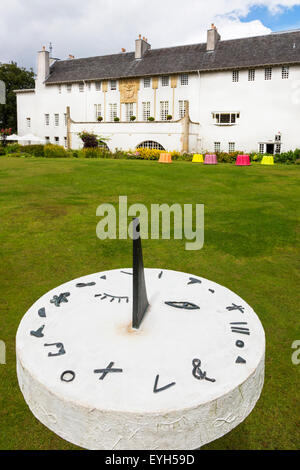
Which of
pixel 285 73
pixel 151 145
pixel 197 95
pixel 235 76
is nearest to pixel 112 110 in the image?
pixel 151 145

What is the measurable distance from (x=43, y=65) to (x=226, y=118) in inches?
1151

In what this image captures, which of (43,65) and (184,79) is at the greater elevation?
(43,65)

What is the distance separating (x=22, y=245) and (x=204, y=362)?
725cm

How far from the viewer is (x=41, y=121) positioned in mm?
53656

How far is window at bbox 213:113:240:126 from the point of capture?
38.9 m

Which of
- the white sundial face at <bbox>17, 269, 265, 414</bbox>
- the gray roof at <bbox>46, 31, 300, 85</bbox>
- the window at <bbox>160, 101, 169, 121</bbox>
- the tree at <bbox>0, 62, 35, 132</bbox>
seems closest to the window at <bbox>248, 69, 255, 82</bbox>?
the gray roof at <bbox>46, 31, 300, 85</bbox>

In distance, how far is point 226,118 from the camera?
39469 millimetres

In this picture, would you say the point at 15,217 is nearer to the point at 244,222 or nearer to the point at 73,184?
the point at 73,184

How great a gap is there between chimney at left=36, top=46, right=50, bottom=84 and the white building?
13.4 feet

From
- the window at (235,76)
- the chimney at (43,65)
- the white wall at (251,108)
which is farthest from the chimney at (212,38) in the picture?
the chimney at (43,65)

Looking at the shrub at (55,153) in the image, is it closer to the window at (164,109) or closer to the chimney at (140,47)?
the window at (164,109)

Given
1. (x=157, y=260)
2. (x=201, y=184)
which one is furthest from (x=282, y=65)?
(x=157, y=260)

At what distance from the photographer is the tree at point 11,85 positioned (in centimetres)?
6694

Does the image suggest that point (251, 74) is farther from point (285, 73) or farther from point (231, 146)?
point (231, 146)
